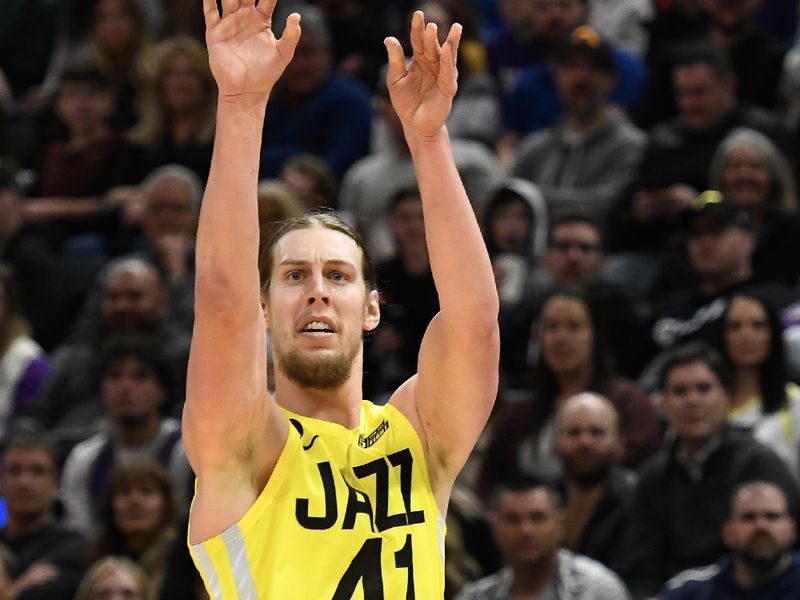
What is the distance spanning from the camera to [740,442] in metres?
7.73

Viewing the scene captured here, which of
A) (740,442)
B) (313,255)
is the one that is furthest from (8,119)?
(313,255)

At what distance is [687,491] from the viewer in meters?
7.79

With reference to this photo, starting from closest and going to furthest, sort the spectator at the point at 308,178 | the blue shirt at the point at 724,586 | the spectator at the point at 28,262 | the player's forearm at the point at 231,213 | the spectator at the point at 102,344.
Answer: the player's forearm at the point at 231,213, the blue shirt at the point at 724,586, the spectator at the point at 102,344, the spectator at the point at 308,178, the spectator at the point at 28,262

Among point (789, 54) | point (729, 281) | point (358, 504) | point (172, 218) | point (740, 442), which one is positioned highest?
point (789, 54)

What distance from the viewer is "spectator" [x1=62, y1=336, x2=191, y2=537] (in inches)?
351

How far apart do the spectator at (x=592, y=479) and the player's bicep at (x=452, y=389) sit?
3.21 metres

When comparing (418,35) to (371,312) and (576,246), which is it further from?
(576,246)

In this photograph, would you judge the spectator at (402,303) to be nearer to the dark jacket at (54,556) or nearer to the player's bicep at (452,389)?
the dark jacket at (54,556)

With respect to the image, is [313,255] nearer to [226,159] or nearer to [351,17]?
[226,159]

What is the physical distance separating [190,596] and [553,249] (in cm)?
270

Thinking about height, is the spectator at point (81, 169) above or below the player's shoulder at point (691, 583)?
above

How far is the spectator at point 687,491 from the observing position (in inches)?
304

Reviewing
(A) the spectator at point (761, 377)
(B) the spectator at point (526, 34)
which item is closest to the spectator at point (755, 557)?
(A) the spectator at point (761, 377)

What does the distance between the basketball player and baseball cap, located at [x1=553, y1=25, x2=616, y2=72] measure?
5507 mm
